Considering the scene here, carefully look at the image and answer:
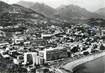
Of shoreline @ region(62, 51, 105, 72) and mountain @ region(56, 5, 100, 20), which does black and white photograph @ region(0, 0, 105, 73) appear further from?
mountain @ region(56, 5, 100, 20)

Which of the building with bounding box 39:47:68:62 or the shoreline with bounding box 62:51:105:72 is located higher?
the building with bounding box 39:47:68:62

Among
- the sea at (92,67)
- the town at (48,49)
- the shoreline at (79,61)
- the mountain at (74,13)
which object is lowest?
the sea at (92,67)

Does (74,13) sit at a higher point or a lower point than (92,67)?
higher

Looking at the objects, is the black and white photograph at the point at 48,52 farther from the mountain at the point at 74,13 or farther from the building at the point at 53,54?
the mountain at the point at 74,13

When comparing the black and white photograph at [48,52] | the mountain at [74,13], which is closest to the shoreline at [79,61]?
the black and white photograph at [48,52]

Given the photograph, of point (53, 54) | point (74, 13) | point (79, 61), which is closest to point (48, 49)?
point (53, 54)

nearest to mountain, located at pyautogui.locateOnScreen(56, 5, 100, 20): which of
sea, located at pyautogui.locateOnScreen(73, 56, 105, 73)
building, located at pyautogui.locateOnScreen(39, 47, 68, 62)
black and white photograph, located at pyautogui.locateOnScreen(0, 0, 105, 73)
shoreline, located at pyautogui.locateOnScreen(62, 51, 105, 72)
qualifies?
black and white photograph, located at pyautogui.locateOnScreen(0, 0, 105, 73)

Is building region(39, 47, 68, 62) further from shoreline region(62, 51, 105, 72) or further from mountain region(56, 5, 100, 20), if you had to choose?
mountain region(56, 5, 100, 20)

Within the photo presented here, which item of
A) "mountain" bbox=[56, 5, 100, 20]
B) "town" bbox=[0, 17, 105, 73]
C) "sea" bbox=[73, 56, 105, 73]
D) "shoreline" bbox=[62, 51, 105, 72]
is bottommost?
"sea" bbox=[73, 56, 105, 73]

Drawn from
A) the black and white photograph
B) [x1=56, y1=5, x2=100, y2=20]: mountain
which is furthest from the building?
[x1=56, y1=5, x2=100, y2=20]: mountain

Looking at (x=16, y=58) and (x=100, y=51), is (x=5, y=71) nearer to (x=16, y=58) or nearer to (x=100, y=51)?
(x=16, y=58)

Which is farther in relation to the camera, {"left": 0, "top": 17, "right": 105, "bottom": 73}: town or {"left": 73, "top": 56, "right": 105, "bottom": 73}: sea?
{"left": 73, "top": 56, "right": 105, "bottom": 73}: sea

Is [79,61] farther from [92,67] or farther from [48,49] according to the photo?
[48,49]
